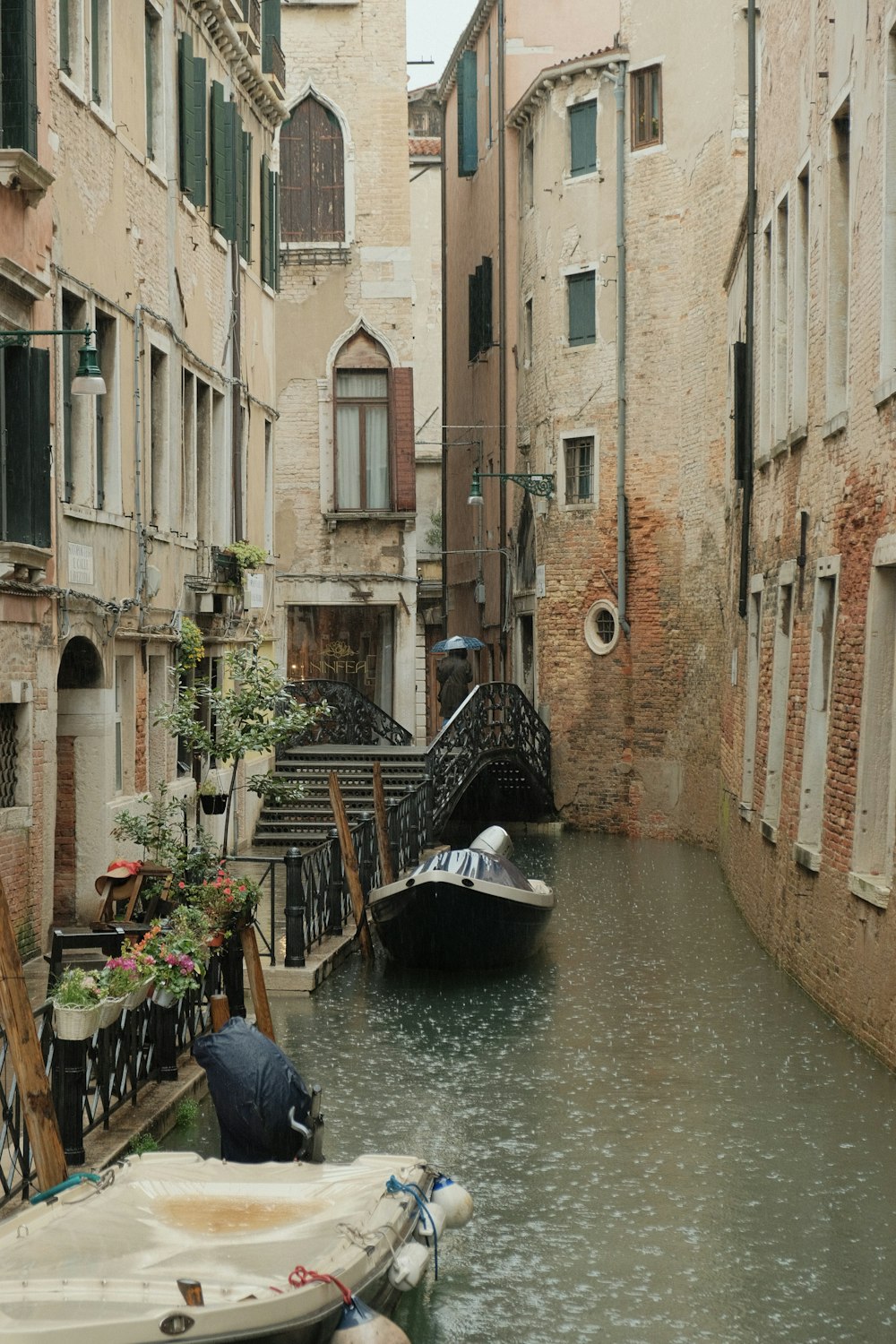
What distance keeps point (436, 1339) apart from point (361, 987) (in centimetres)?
719

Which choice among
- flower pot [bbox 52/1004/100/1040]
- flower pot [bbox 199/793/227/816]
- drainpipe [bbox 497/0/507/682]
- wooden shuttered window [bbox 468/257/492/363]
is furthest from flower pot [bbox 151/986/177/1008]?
wooden shuttered window [bbox 468/257/492/363]

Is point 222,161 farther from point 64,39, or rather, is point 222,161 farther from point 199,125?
point 64,39

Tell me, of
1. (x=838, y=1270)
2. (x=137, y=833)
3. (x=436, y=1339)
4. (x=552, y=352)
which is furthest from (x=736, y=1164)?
(x=552, y=352)

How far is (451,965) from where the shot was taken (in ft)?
49.0

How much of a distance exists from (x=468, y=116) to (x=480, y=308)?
3.63 meters

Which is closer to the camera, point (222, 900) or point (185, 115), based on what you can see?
point (222, 900)

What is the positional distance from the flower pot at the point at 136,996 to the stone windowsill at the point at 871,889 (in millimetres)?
4244

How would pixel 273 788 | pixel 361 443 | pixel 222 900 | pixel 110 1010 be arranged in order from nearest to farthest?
pixel 110 1010, pixel 222 900, pixel 273 788, pixel 361 443

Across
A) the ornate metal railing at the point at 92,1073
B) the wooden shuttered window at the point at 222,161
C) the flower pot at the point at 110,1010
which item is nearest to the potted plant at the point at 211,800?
the ornate metal railing at the point at 92,1073

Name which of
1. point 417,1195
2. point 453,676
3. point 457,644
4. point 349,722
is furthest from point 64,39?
point 457,644

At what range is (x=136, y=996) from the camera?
28.3ft

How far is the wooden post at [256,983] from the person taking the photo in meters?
10.7

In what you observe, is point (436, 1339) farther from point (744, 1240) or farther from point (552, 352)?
point (552, 352)

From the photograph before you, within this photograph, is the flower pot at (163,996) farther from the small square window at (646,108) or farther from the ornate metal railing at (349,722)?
the small square window at (646,108)
